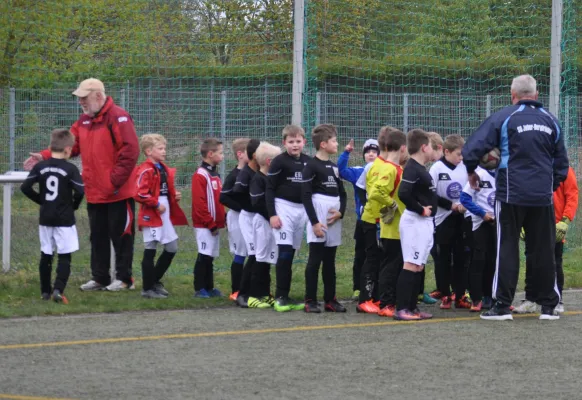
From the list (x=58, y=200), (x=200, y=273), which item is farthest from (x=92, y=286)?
(x=58, y=200)

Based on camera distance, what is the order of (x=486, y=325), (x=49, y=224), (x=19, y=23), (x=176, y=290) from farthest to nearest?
(x=19, y=23) → (x=176, y=290) → (x=49, y=224) → (x=486, y=325)

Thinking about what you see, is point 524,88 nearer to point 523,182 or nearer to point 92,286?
point 523,182

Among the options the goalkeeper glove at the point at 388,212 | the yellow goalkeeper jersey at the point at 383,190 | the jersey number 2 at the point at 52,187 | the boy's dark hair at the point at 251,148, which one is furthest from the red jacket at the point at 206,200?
the goalkeeper glove at the point at 388,212

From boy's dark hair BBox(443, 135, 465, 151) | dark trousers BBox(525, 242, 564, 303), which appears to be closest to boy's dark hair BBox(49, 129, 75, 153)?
boy's dark hair BBox(443, 135, 465, 151)

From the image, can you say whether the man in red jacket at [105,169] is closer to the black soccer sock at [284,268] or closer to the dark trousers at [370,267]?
the black soccer sock at [284,268]

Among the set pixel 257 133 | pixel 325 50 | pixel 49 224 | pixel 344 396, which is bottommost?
pixel 344 396

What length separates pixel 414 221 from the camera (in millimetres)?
8844

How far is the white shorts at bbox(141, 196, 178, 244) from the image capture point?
9891 millimetres

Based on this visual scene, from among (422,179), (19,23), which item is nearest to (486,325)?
(422,179)

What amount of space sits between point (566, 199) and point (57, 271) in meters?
4.70

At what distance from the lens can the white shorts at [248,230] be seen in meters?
9.76

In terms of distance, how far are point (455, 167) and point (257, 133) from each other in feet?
11.1

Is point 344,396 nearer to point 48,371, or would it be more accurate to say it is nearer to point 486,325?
point 48,371

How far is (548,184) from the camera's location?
887 centimetres
